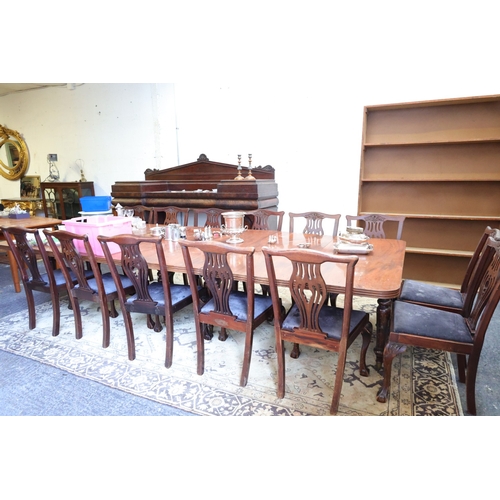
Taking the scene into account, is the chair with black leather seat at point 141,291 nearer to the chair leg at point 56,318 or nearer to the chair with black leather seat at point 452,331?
the chair leg at point 56,318

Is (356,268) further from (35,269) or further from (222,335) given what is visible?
(35,269)

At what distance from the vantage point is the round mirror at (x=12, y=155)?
6539 millimetres

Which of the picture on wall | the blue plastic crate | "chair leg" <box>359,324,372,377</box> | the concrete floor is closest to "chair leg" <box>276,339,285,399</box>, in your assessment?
"chair leg" <box>359,324,372,377</box>

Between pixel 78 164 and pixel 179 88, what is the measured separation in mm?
2584

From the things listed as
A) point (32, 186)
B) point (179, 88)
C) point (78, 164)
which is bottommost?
point (32, 186)

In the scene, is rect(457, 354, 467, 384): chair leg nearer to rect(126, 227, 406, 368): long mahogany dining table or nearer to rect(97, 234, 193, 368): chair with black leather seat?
rect(126, 227, 406, 368): long mahogany dining table

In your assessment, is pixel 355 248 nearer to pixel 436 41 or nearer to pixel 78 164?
pixel 436 41

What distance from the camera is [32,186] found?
6582 mm

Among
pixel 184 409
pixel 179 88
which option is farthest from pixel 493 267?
pixel 179 88

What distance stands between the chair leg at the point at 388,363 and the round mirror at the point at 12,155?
756 cm

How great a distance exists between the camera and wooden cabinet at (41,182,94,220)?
214 inches

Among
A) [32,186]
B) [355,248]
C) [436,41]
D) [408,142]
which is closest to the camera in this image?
[436,41]

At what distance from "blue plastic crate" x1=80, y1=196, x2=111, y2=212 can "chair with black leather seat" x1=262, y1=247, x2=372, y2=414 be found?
419cm

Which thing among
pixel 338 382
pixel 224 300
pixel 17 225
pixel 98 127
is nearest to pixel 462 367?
pixel 338 382
